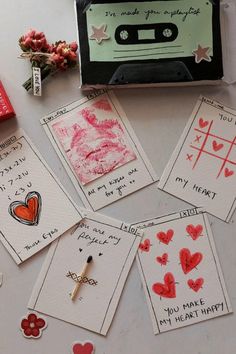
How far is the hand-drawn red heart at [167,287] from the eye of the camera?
0.83m

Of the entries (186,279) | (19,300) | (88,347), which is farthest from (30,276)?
(186,279)

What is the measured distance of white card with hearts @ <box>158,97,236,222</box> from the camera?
0.85m

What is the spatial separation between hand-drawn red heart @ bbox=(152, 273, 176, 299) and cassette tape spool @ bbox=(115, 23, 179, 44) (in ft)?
1.25

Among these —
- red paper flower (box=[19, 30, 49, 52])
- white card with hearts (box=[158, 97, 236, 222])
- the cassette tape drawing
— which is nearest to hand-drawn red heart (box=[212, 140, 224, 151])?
white card with hearts (box=[158, 97, 236, 222])

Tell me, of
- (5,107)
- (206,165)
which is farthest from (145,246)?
(5,107)

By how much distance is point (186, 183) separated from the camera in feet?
2.81

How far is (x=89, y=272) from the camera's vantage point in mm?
831

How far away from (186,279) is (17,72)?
0.43 metres

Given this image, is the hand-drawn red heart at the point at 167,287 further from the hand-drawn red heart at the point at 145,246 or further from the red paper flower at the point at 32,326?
the red paper flower at the point at 32,326

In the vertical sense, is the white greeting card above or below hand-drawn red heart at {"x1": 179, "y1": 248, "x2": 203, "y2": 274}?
above

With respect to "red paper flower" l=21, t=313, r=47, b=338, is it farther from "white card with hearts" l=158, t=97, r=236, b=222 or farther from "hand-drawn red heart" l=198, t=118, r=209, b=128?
"hand-drawn red heart" l=198, t=118, r=209, b=128

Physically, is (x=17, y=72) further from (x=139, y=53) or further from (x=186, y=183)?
(x=186, y=183)

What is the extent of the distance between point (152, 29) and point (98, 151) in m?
0.22

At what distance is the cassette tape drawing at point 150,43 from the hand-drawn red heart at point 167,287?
1.03 feet
